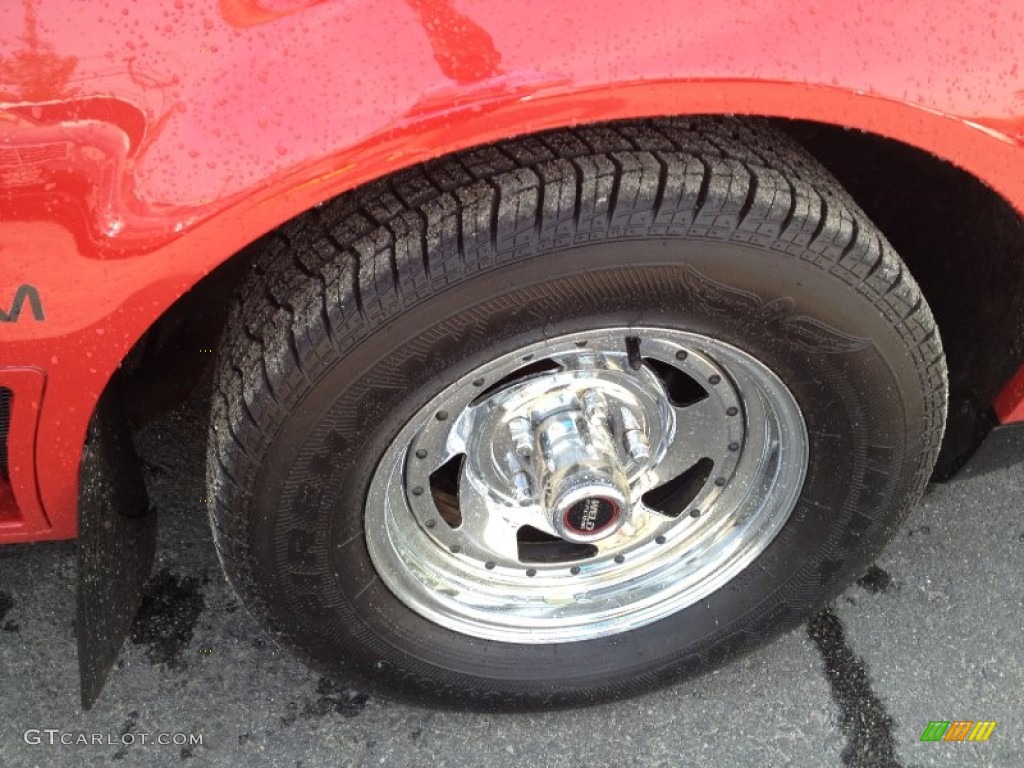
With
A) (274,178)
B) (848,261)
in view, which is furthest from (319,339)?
(848,261)

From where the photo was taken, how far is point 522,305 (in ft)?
4.53

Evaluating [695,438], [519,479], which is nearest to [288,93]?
[519,479]

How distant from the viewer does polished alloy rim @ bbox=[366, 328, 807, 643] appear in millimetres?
1689

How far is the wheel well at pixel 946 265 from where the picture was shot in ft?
5.51

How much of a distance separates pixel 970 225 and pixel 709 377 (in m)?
0.52

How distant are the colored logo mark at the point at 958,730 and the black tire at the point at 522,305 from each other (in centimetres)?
66

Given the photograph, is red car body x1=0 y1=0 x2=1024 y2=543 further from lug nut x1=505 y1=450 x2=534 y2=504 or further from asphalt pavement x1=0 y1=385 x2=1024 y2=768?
asphalt pavement x1=0 y1=385 x2=1024 y2=768

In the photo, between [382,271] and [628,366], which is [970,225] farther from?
[382,271]

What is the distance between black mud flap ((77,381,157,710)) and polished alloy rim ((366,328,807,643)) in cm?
44

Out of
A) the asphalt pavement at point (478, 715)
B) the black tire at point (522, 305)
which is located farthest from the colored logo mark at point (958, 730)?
the black tire at point (522, 305)

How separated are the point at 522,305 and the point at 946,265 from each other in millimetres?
886

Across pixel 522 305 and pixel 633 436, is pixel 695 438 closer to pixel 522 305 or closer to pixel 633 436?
pixel 633 436

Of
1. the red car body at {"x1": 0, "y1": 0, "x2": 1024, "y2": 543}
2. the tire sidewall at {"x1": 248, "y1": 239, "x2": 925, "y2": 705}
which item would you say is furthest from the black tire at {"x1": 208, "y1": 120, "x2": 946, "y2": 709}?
the red car body at {"x1": 0, "y1": 0, "x2": 1024, "y2": 543}

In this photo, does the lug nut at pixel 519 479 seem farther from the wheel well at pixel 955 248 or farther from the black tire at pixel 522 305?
the wheel well at pixel 955 248
